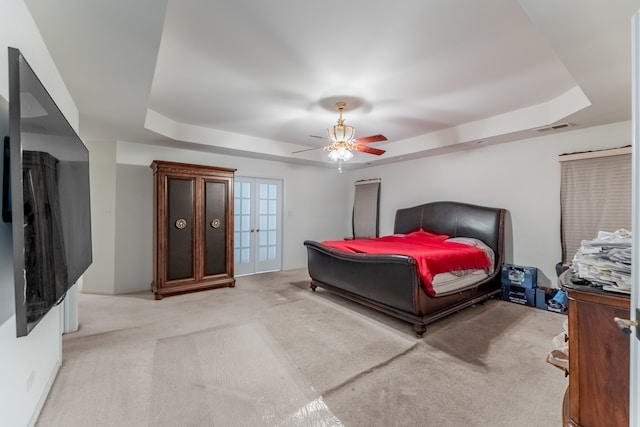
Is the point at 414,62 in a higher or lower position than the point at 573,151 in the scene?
higher

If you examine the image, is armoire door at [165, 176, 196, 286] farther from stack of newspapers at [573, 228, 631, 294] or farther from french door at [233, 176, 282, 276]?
stack of newspapers at [573, 228, 631, 294]

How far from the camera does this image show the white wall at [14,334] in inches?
50.9

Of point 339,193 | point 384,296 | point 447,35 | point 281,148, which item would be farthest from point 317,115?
point 339,193

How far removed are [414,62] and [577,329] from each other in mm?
2355

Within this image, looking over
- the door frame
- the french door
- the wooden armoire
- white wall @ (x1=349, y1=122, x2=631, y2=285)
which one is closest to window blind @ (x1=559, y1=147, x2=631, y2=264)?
white wall @ (x1=349, y1=122, x2=631, y2=285)

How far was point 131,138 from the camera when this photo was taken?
13.6ft

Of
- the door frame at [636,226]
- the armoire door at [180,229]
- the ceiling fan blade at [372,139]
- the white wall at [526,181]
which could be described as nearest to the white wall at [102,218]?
the armoire door at [180,229]

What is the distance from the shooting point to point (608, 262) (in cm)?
119

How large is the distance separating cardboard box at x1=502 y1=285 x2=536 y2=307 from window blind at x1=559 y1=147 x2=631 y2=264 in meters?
0.62

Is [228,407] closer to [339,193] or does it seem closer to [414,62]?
[414,62]

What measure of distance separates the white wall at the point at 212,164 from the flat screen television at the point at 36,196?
297 centimetres

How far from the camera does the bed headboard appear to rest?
4262 millimetres

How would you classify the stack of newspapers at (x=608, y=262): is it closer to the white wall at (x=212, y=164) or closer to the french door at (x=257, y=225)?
the french door at (x=257, y=225)

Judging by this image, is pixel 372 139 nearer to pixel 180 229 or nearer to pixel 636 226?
pixel 636 226
